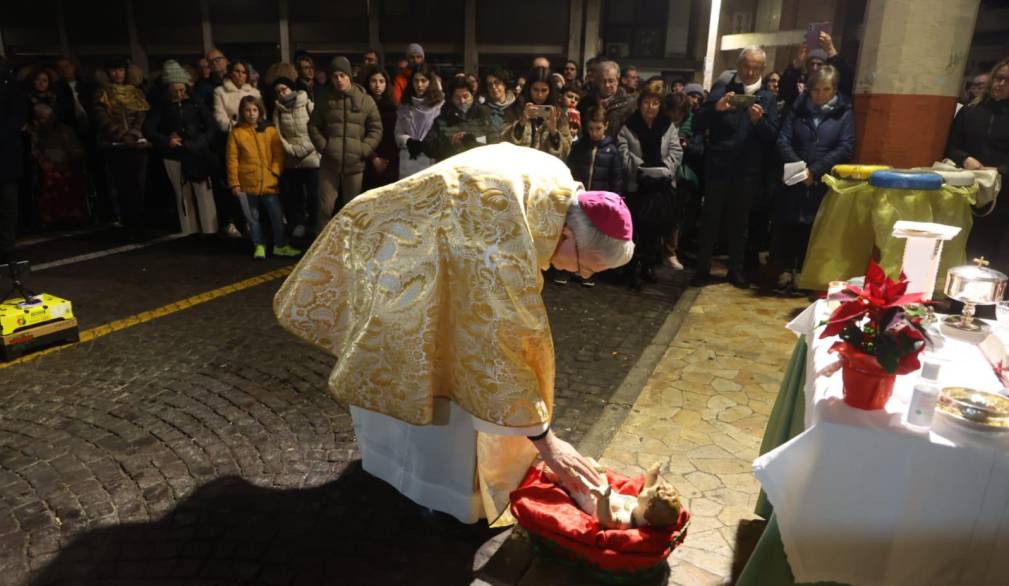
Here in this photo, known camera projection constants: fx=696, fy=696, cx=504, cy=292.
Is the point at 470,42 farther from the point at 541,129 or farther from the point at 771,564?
the point at 771,564

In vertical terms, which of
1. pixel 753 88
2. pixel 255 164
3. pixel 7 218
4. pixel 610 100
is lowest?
pixel 7 218

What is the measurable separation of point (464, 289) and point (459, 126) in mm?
4741

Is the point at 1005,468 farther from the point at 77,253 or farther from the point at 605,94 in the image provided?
the point at 77,253

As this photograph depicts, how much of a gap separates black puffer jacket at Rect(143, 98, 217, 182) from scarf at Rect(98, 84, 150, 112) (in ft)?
1.59

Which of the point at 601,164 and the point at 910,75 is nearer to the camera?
the point at 910,75

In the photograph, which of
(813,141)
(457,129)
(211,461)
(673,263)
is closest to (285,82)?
(457,129)

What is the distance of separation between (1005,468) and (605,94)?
5936mm

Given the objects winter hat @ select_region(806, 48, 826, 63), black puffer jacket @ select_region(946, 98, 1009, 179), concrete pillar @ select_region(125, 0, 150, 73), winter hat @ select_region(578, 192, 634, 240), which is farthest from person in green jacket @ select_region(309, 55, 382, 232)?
concrete pillar @ select_region(125, 0, 150, 73)

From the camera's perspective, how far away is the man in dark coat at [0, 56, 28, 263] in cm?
644

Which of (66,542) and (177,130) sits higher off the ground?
(177,130)

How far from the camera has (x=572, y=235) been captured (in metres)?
2.60

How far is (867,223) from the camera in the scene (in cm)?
583

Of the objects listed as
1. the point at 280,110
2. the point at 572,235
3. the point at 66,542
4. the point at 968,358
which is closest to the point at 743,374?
the point at 968,358

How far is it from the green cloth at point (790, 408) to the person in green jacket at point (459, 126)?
179 inches
